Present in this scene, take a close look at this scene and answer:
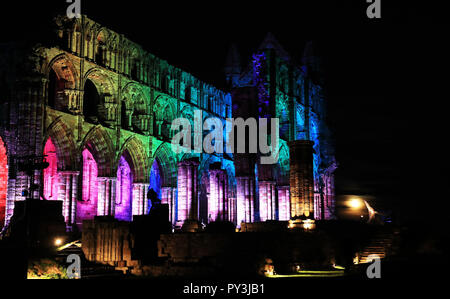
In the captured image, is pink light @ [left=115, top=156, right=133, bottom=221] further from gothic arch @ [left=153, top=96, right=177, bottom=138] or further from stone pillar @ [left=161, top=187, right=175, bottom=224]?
gothic arch @ [left=153, top=96, right=177, bottom=138]

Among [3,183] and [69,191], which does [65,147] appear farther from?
[3,183]

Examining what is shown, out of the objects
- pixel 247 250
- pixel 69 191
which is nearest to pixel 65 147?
pixel 69 191

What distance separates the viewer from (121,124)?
33906 mm

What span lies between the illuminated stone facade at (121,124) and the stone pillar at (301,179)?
47cm

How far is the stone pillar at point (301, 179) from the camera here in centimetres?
2667

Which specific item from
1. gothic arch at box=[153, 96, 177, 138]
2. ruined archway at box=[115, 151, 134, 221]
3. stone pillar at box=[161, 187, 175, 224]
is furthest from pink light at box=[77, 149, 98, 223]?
stone pillar at box=[161, 187, 175, 224]

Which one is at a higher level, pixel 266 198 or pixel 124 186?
pixel 124 186

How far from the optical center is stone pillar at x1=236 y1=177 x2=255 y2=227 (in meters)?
35.8

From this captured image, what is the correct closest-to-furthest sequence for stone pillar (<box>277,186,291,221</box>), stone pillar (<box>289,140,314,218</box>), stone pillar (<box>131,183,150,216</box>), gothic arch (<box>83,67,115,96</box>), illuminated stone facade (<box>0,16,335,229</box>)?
illuminated stone facade (<box>0,16,335,229</box>), stone pillar (<box>289,140,314,218</box>), gothic arch (<box>83,67,115,96</box>), stone pillar (<box>131,183,150,216</box>), stone pillar (<box>277,186,291,221</box>)

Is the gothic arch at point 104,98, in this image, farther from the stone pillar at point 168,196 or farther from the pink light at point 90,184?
the stone pillar at point 168,196

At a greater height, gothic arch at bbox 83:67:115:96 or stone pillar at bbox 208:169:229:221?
gothic arch at bbox 83:67:115:96

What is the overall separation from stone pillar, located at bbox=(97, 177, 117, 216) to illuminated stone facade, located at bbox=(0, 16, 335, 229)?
57 mm

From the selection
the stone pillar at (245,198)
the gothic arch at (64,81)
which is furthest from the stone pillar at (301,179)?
the gothic arch at (64,81)

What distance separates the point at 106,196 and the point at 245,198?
9.42 m
